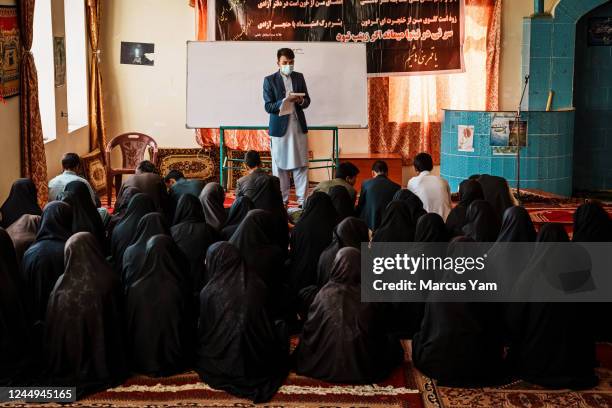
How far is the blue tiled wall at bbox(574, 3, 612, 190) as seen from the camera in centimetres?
989

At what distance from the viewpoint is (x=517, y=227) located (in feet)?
16.3

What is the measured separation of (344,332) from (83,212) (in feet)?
7.33

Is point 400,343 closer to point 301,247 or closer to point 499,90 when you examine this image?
point 301,247

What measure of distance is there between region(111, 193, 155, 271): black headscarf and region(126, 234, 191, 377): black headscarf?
953 millimetres

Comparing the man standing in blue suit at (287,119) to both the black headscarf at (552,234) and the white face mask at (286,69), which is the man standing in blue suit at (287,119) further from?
the black headscarf at (552,234)

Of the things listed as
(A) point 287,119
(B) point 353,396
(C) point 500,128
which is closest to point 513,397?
(B) point 353,396

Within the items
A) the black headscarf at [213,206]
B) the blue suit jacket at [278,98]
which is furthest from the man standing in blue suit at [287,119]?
the black headscarf at [213,206]

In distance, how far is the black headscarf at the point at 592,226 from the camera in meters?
5.16

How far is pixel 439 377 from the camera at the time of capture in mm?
4336

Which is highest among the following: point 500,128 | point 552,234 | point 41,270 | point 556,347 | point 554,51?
point 554,51

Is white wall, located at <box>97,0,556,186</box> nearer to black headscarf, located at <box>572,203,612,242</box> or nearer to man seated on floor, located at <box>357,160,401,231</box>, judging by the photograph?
man seated on floor, located at <box>357,160,401,231</box>

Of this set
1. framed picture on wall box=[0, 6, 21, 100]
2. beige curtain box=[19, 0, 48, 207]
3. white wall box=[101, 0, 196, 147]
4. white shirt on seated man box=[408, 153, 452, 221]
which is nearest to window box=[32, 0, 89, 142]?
white wall box=[101, 0, 196, 147]

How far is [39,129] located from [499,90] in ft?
16.1

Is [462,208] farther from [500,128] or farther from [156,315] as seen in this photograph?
[500,128]
